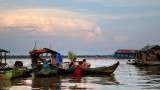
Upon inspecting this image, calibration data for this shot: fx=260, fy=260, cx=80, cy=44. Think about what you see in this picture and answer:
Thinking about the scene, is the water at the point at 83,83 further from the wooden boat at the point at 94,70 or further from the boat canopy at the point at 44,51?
the boat canopy at the point at 44,51

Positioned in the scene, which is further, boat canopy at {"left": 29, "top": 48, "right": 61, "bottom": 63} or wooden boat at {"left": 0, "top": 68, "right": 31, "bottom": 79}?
boat canopy at {"left": 29, "top": 48, "right": 61, "bottom": 63}

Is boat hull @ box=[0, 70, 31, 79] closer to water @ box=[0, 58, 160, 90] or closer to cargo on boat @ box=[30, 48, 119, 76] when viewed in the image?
water @ box=[0, 58, 160, 90]

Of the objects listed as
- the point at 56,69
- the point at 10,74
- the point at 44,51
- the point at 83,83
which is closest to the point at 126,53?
the point at 44,51

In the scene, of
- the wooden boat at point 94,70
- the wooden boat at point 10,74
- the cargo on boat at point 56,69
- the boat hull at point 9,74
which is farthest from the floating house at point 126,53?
the boat hull at point 9,74

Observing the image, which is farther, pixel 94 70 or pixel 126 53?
pixel 126 53

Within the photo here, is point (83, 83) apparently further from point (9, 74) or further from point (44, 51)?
point (44, 51)

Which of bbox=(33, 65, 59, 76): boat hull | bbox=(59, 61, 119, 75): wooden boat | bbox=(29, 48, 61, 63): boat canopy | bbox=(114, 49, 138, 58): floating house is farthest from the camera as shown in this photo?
bbox=(114, 49, 138, 58): floating house

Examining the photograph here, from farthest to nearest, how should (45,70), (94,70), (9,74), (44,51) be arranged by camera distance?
(44,51) → (94,70) → (45,70) → (9,74)

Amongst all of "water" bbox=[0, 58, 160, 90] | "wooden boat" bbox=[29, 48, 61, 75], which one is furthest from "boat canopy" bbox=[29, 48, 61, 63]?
"water" bbox=[0, 58, 160, 90]

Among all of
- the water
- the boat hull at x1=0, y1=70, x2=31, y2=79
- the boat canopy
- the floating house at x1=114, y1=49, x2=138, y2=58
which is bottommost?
the water

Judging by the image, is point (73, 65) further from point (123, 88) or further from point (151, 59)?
point (151, 59)

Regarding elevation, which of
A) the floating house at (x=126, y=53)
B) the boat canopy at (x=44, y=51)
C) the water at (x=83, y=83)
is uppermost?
the floating house at (x=126, y=53)

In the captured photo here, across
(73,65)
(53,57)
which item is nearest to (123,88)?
(73,65)

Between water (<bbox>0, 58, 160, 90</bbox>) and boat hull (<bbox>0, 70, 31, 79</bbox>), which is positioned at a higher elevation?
boat hull (<bbox>0, 70, 31, 79</bbox>)
